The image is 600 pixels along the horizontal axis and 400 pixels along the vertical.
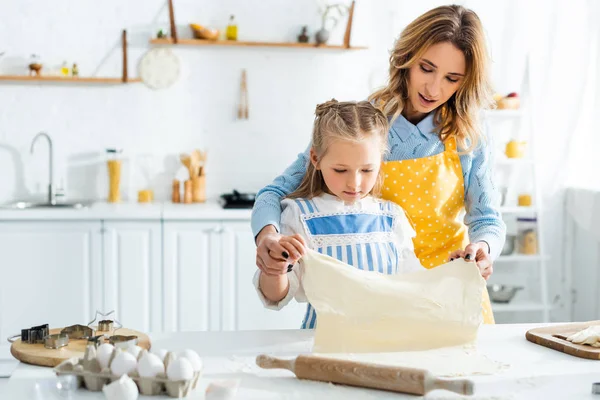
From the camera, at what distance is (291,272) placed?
1649mm

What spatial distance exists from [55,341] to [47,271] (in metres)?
2.42

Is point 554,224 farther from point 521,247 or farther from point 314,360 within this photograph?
point 314,360

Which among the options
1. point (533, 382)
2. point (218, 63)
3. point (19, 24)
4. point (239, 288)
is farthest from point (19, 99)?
point (533, 382)

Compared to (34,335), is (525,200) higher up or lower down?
higher up

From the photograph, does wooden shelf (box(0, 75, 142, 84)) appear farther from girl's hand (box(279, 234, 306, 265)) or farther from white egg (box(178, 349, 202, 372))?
white egg (box(178, 349, 202, 372))

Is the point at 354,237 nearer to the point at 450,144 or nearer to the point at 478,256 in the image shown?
the point at 478,256

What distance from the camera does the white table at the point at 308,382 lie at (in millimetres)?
1245

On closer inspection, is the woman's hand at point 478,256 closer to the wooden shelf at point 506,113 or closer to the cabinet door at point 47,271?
the cabinet door at point 47,271

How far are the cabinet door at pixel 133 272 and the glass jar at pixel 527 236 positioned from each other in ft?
7.04

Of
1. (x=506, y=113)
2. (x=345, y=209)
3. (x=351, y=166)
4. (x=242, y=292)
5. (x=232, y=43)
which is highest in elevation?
(x=232, y=43)

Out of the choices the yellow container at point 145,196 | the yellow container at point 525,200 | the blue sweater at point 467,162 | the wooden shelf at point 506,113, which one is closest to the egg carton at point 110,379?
the blue sweater at point 467,162

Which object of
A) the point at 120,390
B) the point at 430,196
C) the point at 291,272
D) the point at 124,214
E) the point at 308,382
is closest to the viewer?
the point at 120,390

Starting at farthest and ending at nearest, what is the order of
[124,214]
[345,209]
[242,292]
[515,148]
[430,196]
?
[515,148]
[242,292]
[124,214]
[430,196]
[345,209]

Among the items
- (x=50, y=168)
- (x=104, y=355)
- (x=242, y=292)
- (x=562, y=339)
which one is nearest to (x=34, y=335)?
(x=104, y=355)
